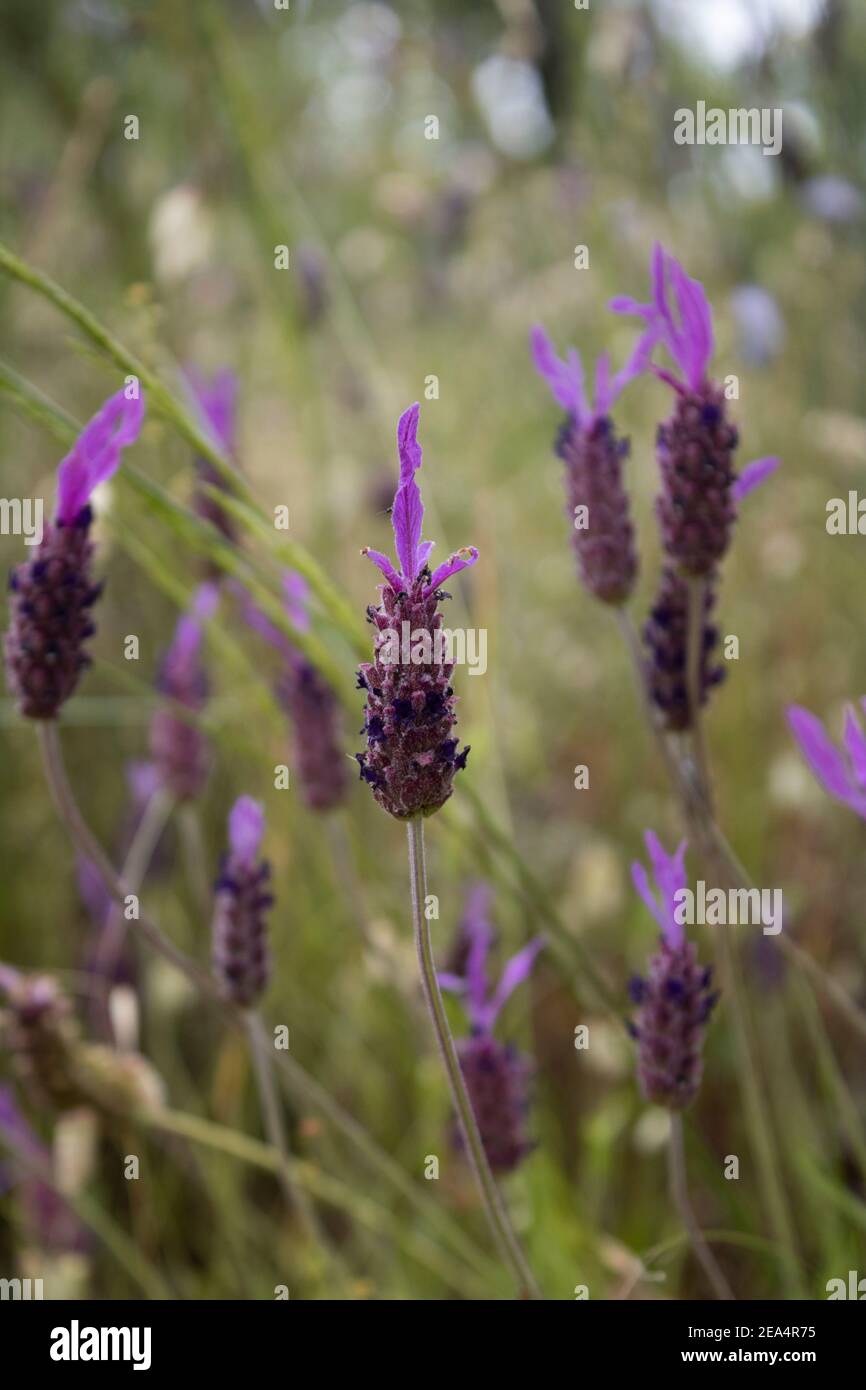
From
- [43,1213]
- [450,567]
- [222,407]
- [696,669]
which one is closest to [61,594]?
[450,567]

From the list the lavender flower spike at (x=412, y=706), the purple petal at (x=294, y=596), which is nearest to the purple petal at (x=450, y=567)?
the lavender flower spike at (x=412, y=706)

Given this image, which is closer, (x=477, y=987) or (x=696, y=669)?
(x=696, y=669)

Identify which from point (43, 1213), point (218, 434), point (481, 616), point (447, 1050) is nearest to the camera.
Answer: point (447, 1050)

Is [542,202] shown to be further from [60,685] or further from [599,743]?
A: [60,685]

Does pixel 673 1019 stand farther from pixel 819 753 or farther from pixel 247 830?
pixel 247 830

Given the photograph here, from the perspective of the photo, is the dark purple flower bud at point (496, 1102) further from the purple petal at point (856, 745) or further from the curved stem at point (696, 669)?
the purple petal at point (856, 745)

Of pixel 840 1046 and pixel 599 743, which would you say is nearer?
pixel 840 1046
